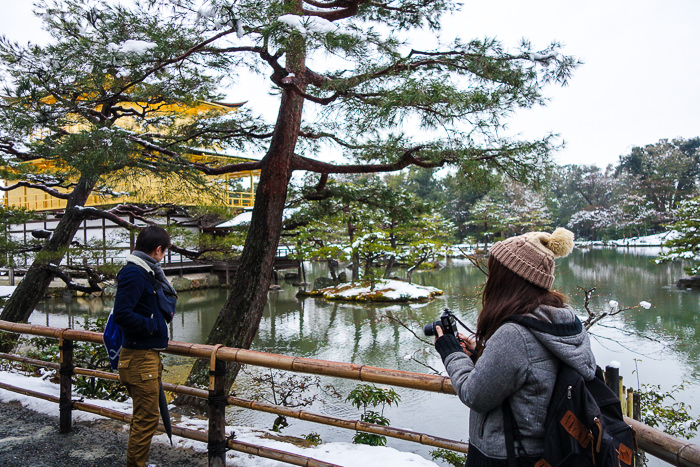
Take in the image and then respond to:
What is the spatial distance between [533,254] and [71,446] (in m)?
2.33

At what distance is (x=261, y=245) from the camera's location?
3668 mm

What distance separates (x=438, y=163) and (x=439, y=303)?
752 centimetres

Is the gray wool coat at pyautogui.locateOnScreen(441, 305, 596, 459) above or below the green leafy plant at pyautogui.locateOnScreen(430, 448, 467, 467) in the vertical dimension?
above

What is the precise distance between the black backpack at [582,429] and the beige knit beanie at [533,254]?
186 millimetres

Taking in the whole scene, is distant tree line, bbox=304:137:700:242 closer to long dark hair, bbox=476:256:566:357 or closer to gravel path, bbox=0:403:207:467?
gravel path, bbox=0:403:207:467

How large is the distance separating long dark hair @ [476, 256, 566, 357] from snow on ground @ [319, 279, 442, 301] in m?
10.0

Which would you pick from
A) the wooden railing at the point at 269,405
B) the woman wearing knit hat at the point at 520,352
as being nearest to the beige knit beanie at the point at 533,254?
the woman wearing knit hat at the point at 520,352

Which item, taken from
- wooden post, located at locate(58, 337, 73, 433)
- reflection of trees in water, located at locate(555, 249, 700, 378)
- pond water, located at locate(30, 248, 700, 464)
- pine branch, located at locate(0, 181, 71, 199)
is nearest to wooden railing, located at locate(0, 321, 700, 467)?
wooden post, located at locate(58, 337, 73, 433)

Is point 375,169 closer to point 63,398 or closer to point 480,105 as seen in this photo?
point 480,105

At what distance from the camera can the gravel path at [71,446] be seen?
1944mm

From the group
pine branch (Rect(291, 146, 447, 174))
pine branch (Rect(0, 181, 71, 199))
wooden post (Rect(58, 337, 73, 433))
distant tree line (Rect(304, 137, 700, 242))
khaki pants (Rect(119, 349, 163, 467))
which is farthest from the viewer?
distant tree line (Rect(304, 137, 700, 242))

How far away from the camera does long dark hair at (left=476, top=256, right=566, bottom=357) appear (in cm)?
91

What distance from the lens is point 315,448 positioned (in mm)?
2088

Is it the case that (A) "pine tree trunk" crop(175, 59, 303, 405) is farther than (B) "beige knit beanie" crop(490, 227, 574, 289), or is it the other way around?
(A) "pine tree trunk" crop(175, 59, 303, 405)
